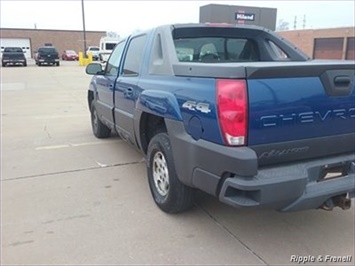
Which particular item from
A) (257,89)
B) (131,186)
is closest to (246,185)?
(257,89)

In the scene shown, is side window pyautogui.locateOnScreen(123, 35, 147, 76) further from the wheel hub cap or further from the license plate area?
the license plate area

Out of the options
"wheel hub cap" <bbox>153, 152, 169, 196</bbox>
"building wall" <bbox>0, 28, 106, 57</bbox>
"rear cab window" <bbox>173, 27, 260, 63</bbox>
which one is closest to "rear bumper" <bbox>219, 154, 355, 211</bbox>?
"wheel hub cap" <bbox>153, 152, 169, 196</bbox>

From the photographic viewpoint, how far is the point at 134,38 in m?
4.82

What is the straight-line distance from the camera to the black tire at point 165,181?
337cm

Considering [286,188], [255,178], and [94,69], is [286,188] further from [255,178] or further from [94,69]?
[94,69]

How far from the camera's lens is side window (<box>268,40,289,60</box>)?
439 cm

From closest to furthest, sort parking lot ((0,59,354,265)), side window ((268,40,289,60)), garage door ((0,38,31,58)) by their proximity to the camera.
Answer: parking lot ((0,59,354,265))
side window ((268,40,289,60))
garage door ((0,38,31,58))

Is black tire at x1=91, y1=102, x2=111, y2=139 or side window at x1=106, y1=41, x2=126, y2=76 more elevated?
side window at x1=106, y1=41, x2=126, y2=76

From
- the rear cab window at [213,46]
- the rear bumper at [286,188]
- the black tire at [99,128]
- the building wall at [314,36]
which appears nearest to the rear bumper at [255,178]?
the rear bumper at [286,188]

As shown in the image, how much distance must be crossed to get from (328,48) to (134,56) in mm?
43555

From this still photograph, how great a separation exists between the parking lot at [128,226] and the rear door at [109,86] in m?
0.80

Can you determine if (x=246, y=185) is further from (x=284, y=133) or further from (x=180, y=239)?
(x=180, y=239)

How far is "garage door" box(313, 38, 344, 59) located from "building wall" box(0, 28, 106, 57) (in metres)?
40.5

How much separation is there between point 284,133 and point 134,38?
2841mm
